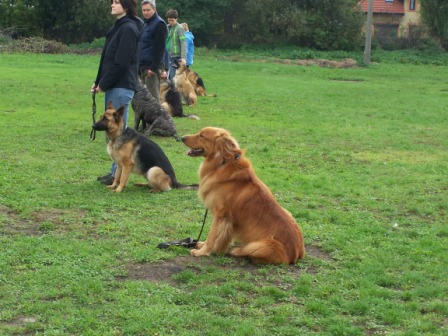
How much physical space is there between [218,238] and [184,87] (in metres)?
13.1

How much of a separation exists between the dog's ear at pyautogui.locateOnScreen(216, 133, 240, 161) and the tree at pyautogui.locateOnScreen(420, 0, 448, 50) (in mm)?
44842

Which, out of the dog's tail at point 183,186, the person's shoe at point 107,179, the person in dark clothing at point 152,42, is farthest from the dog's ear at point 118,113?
the person in dark clothing at point 152,42

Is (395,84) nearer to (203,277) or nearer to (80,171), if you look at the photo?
(80,171)

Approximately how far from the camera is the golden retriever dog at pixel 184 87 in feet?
63.7

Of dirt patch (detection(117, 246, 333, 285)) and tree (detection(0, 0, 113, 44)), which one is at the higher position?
tree (detection(0, 0, 113, 44))

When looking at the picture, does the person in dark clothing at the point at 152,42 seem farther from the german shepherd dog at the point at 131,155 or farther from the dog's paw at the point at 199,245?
the dog's paw at the point at 199,245

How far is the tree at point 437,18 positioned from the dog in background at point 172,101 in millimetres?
35847

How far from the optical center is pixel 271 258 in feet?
21.6

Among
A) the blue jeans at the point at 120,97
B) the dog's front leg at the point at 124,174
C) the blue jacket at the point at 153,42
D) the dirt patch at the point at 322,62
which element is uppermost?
the blue jacket at the point at 153,42

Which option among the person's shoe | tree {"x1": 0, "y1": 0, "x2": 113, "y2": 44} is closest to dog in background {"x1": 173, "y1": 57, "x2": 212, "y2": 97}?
the person's shoe

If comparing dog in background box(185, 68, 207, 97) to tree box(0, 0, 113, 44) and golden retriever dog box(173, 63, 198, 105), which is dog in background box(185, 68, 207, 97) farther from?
tree box(0, 0, 113, 44)

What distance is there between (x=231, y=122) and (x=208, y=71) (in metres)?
14.2

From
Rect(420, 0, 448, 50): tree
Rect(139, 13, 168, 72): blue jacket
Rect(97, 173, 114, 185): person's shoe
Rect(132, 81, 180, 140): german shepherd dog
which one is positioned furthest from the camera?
Rect(420, 0, 448, 50): tree

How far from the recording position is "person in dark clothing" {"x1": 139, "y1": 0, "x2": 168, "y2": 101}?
12.5m
